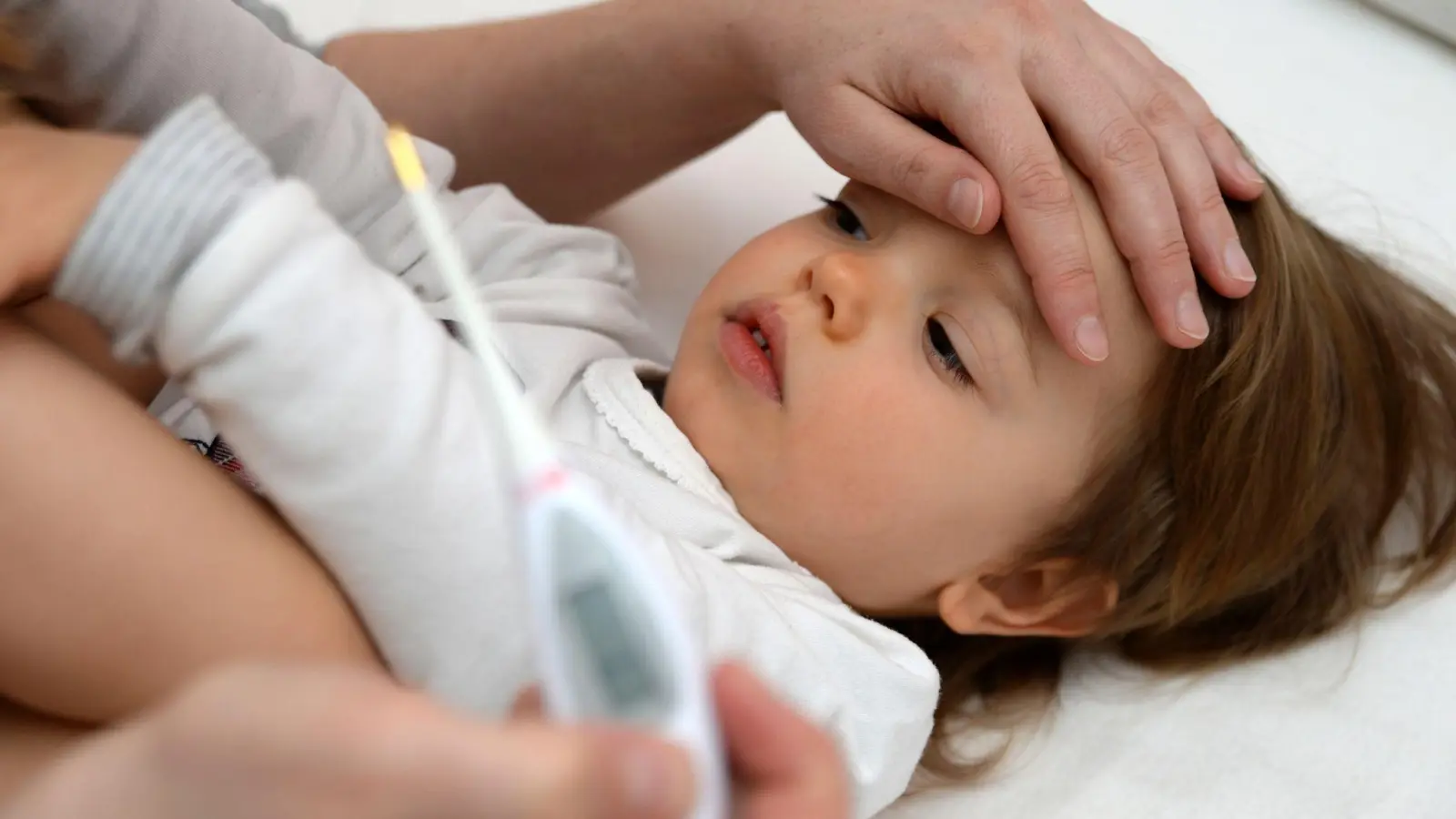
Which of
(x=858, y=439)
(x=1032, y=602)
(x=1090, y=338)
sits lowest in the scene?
(x=1032, y=602)

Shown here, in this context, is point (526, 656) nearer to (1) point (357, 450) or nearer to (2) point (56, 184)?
(1) point (357, 450)

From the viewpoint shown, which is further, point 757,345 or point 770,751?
point 757,345

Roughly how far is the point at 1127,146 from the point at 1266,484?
9.5 inches

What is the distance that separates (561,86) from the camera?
82 centimetres

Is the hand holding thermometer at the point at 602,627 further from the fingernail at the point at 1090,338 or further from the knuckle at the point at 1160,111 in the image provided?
the knuckle at the point at 1160,111

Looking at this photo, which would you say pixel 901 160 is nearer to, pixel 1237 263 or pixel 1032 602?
pixel 1237 263

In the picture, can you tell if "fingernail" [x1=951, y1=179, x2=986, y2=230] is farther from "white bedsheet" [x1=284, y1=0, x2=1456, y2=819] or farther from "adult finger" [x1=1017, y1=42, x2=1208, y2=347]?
"white bedsheet" [x1=284, y1=0, x2=1456, y2=819]

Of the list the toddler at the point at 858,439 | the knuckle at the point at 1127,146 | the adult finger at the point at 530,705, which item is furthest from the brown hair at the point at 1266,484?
the adult finger at the point at 530,705

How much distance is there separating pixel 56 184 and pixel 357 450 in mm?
153

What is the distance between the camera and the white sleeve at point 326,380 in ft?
1.38

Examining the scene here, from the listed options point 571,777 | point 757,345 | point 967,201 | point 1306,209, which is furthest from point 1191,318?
point 571,777

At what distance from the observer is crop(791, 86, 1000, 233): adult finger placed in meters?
0.62

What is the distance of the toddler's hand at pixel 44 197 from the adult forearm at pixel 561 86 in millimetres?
376

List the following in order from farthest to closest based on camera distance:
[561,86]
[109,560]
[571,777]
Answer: [561,86] → [109,560] → [571,777]
